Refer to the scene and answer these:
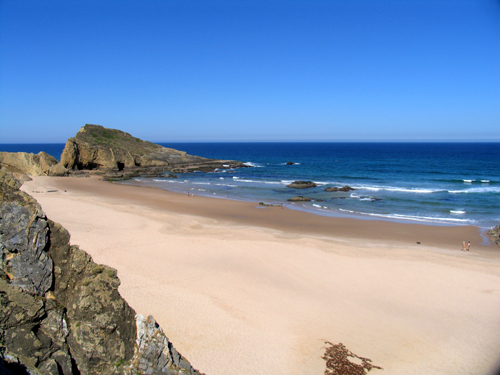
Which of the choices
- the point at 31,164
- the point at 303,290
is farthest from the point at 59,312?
the point at 31,164

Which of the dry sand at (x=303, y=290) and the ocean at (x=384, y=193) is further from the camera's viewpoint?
the ocean at (x=384, y=193)

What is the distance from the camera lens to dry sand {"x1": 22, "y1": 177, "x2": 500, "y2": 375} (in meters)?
8.32

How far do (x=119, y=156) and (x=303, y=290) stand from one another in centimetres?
5287

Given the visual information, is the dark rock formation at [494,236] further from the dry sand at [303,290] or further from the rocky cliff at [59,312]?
the rocky cliff at [59,312]

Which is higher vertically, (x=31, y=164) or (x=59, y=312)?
(x=31, y=164)

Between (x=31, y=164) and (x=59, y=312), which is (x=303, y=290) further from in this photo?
(x=31, y=164)

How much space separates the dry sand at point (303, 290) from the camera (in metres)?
8.32

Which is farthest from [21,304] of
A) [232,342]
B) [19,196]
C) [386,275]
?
[386,275]

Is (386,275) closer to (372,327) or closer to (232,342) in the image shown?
(372,327)

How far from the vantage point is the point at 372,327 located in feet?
31.3

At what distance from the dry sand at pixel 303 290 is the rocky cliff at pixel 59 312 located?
3.47 m

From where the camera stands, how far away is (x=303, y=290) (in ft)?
38.9

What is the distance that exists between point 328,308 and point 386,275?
414 cm

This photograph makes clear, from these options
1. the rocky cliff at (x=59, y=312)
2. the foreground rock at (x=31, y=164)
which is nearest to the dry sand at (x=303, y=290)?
the rocky cliff at (x=59, y=312)
